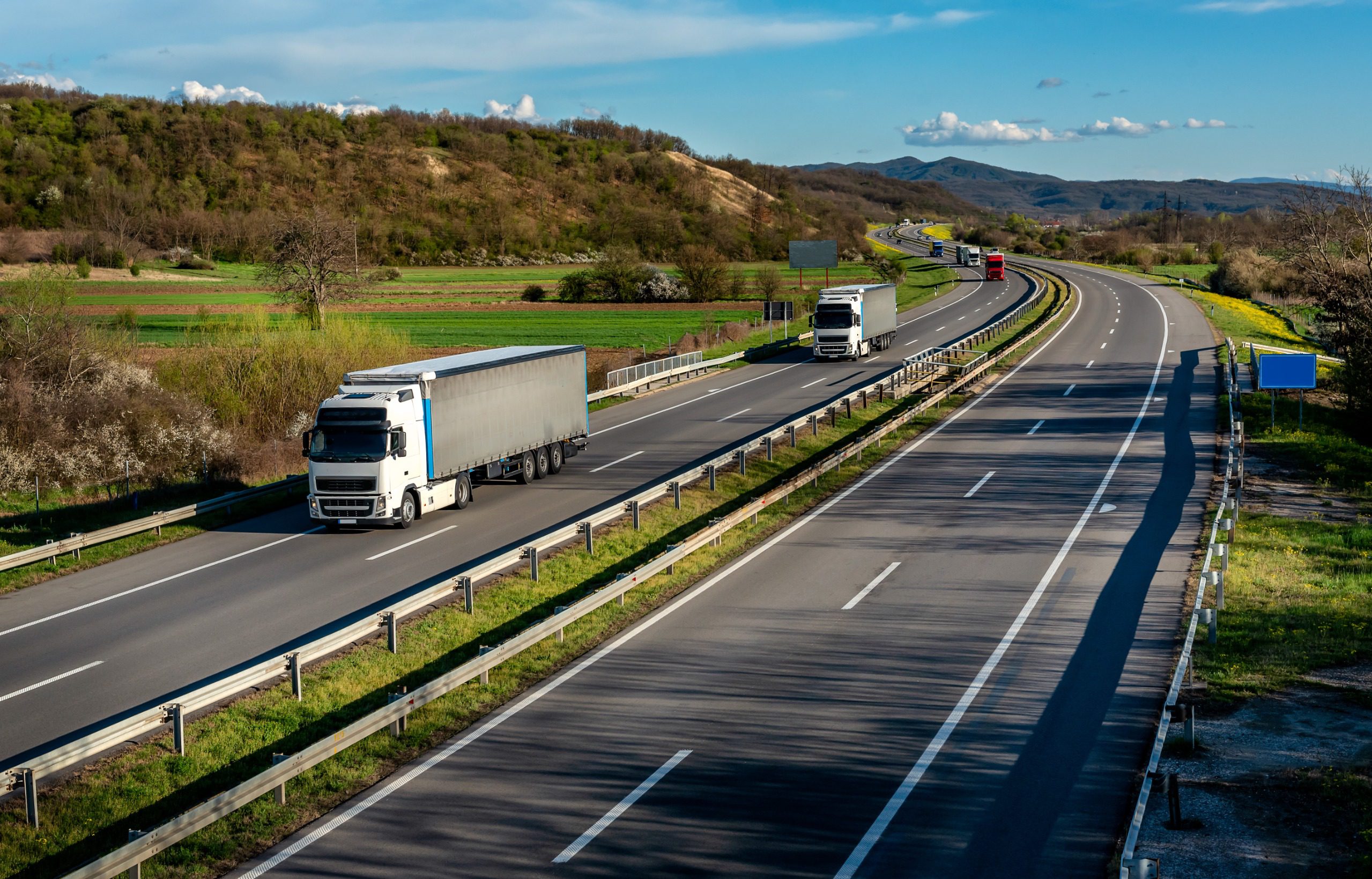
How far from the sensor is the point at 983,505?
2380 cm

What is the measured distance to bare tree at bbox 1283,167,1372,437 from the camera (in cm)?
3562

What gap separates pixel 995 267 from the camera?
102 meters

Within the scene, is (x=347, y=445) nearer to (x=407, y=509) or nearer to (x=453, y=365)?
(x=407, y=509)

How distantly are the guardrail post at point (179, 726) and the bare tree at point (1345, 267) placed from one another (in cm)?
3513

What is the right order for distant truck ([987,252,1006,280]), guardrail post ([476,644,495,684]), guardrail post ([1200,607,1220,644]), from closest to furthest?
guardrail post ([476,644,495,684]) < guardrail post ([1200,607,1220,644]) < distant truck ([987,252,1006,280])

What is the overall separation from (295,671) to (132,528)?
411 inches

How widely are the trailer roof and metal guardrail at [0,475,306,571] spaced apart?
337 centimetres

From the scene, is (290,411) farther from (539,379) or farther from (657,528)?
(657,528)

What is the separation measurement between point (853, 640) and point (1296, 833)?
6.45 m

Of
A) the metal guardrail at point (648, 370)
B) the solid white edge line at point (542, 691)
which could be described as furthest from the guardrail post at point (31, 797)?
the metal guardrail at point (648, 370)

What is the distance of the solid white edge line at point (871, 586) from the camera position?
16891 mm

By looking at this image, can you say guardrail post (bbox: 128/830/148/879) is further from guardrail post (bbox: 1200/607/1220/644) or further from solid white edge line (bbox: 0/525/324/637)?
guardrail post (bbox: 1200/607/1220/644)

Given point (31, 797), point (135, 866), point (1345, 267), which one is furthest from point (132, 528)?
point (1345, 267)

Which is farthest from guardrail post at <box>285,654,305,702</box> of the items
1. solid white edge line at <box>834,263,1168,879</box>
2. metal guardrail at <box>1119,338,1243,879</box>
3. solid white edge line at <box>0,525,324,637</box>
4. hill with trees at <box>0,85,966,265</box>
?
hill with trees at <box>0,85,966,265</box>
